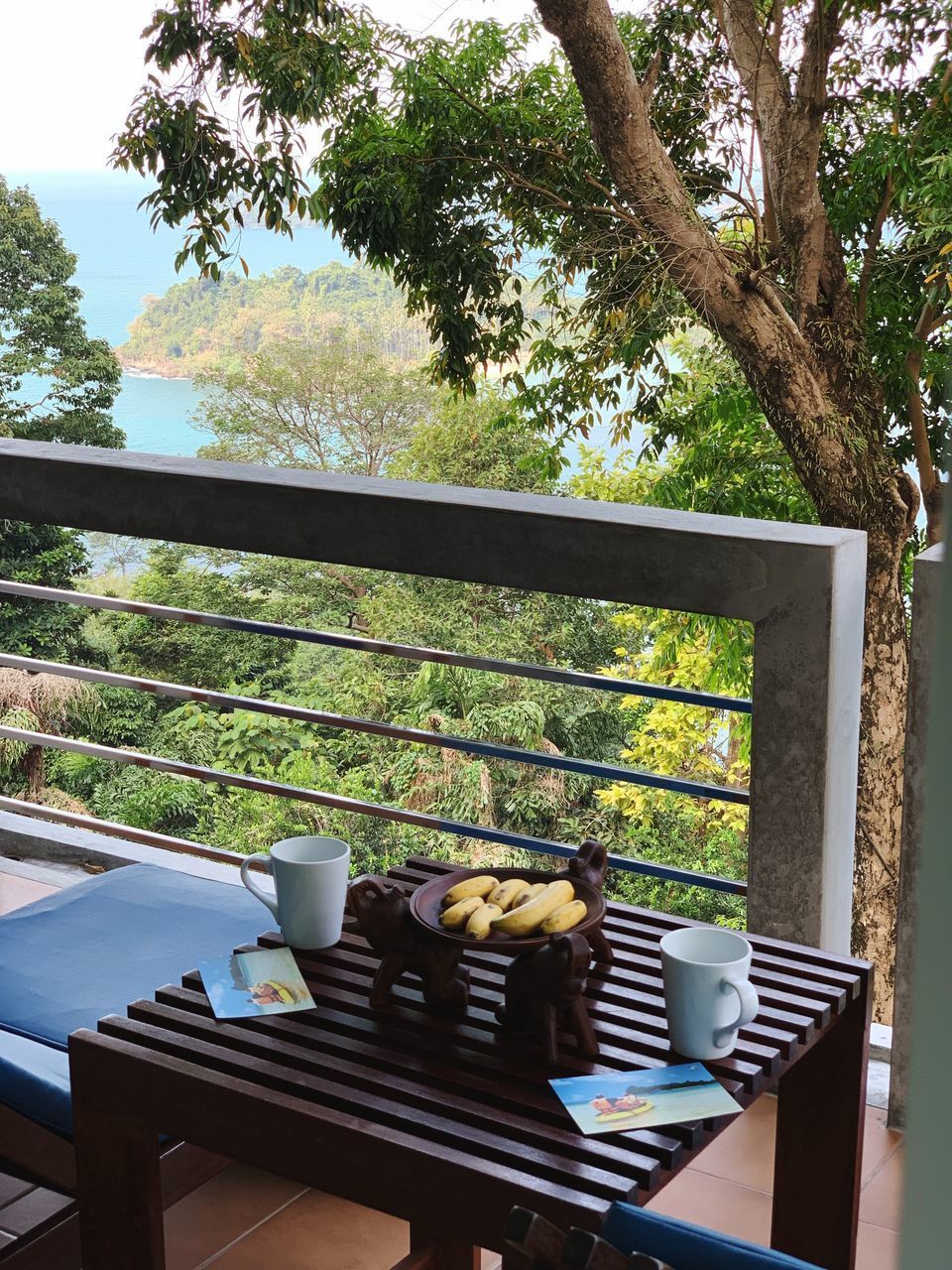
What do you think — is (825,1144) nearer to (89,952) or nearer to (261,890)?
(261,890)

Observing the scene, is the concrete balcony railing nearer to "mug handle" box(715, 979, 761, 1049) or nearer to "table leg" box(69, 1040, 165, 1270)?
"mug handle" box(715, 979, 761, 1049)

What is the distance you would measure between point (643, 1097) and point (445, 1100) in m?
0.16

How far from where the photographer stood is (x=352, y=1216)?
5.85 feet

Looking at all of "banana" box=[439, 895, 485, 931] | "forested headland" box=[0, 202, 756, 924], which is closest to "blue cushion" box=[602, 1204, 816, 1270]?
"banana" box=[439, 895, 485, 931]

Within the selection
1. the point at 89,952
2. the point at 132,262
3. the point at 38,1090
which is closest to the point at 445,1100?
the point at 38,1090

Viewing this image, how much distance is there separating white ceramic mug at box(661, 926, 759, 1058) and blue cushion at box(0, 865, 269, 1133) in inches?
27.0

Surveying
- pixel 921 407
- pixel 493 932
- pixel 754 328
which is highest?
pixel 754 328

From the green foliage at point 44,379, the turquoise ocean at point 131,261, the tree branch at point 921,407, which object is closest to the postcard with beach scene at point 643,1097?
the tree branch at point 921,407

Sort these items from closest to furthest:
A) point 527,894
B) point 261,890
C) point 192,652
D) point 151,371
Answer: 1. point 527,894
2. point 261,890
3. point 192,652
4. point 151,371

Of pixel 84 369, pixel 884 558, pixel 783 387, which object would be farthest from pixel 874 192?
pixel 84 369

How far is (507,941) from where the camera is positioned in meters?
1.25

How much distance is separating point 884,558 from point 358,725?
5.97 m

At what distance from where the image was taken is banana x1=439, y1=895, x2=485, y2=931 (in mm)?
1282

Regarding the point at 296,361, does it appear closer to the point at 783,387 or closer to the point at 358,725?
the point at 783,387
